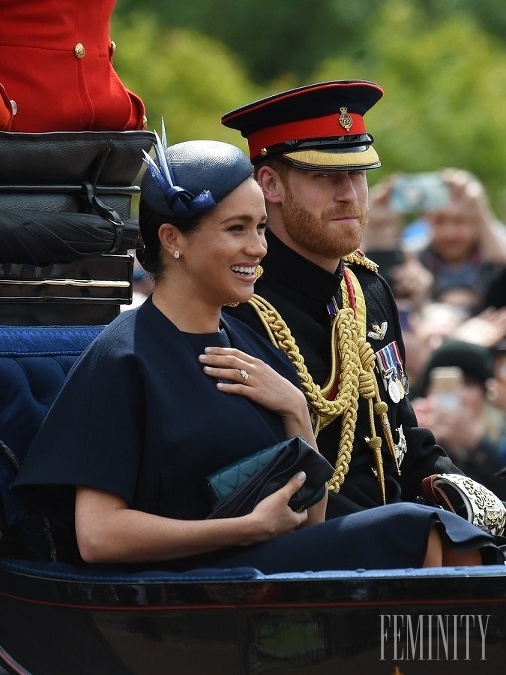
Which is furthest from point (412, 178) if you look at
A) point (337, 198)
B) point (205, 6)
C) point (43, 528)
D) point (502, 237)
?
point (205, 6)

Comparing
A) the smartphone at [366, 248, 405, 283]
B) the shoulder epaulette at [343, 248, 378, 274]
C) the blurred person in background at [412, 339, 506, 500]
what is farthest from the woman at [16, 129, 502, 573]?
the smartphone at [366, 248, 405, 283]

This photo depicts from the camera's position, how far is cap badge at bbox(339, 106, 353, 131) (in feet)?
13.5

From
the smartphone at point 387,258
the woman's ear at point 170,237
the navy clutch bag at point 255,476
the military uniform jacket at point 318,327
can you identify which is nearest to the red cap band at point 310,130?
the military uniform jacket at point 318,327

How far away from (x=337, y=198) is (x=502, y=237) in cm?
443

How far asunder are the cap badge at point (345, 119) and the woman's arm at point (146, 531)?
48.4 inches

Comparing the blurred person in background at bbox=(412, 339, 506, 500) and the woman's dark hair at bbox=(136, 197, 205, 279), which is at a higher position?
the woman's dark hair at bbox=(136, 197, 205, 279)

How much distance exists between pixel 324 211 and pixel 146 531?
1143 millimetres

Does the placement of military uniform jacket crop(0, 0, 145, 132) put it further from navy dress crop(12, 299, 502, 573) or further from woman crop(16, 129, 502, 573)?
navy dress crop(12, 299, 502, 573)

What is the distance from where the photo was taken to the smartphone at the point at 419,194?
8570 millimetres

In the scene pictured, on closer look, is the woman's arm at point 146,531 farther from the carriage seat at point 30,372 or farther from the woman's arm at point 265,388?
the carriage seat at point 30,372

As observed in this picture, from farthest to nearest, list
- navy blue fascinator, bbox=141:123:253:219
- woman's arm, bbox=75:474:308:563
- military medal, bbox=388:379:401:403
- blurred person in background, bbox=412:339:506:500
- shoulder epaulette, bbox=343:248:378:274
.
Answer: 1. blurred person in background, bbox=412:339:506:500
2. shoulder epaulette, bbox=343:248:378:274
3. military medal, bbox=388:379:401:403
4. navy blue fascinator, bbox=141:123:253:219
5. woman's arm, bbox=75:474:308:563

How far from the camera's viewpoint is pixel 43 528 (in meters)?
3.63

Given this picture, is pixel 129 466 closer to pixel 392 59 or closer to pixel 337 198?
pixel 337 198

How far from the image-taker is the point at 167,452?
3303 mm
